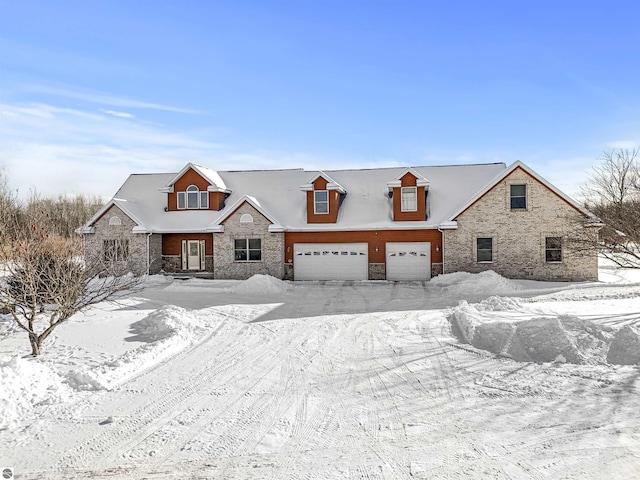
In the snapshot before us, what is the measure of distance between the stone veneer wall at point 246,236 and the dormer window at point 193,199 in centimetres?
329

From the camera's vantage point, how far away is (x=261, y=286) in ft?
80.2

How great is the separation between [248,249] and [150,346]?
16.6 meters

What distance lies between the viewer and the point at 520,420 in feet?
24.7

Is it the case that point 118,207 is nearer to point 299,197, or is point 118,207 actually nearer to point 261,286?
point 299,197

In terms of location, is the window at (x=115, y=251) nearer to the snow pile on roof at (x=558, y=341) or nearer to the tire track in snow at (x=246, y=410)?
the tire track in snow at (x=246, y=410)

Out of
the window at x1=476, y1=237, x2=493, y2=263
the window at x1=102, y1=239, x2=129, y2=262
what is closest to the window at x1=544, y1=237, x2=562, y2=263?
the window at x1=476, y1=237, x2=493, y2=263

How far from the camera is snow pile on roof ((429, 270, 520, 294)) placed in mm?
23094

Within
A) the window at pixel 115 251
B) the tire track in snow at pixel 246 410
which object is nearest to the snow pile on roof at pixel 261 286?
the window at pixel 115 251

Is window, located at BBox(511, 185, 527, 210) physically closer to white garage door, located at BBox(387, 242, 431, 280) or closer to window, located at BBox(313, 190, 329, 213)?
white garage door, located at BBox(387, 242, 431, 280)

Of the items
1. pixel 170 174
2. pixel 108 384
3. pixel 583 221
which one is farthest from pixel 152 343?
pixel 170 174

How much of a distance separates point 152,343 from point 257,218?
53.7 ft

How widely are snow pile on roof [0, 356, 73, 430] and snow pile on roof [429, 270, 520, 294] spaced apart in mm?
17957

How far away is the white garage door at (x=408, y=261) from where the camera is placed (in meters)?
27.8

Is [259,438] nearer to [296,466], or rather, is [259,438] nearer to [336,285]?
[296,466]
